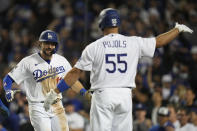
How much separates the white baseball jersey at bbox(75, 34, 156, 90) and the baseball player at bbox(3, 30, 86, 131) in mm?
1351

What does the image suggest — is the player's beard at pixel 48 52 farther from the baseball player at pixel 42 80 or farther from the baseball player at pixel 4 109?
the baseball player at pixel 4 109

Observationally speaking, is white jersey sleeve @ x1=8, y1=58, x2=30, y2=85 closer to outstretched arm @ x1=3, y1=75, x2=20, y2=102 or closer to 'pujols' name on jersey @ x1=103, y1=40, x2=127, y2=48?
outstretched arm @ x1=3, y1=75, x2=20, y2=102

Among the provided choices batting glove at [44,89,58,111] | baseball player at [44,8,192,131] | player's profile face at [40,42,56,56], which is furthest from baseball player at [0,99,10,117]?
baseball player at [44,8,192,131]

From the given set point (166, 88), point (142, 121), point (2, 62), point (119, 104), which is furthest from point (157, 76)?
point (119, 104)

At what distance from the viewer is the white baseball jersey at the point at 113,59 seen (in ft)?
21.2

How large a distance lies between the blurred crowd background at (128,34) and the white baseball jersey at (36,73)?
287cm

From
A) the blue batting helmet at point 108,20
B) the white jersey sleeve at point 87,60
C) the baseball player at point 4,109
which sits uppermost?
the blue batting helmet at point 108,20

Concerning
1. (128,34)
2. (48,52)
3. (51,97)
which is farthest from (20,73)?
(128,34)

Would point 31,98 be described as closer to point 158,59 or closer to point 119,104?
point 119,104

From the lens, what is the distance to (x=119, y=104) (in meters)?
6.47

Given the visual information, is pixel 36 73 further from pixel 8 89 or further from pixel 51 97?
pixel 51 97

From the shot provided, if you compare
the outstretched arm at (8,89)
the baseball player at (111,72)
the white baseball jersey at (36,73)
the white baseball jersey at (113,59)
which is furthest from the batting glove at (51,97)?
the outstretched arm at (8,89)

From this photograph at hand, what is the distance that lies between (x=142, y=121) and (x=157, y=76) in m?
2.08

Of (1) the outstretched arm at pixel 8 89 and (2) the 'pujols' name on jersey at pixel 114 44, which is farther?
(1) the outstretched arm at pixel 8 89
